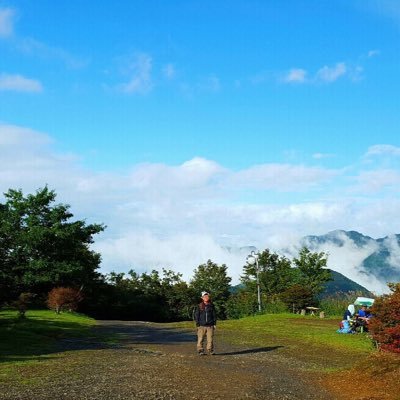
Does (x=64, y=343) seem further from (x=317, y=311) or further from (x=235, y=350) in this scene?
(x=317, y=311)

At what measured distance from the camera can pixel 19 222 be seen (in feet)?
184

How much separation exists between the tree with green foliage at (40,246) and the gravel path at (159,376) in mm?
33643

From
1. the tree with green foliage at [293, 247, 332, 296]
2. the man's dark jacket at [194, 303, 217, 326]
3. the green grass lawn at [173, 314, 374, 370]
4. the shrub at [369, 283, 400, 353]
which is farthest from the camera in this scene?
the tree with green foliage at [293, 247, 332, 296]

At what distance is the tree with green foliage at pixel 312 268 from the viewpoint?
65000 millimetres

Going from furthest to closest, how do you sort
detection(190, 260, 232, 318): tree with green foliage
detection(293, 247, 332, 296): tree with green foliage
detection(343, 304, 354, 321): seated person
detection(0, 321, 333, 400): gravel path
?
detection(190, 260, 232, 318): tree with green foliage → detection(293, 247, 332, 296): tree with green foliage → detection(343, 304, 354, 321): seated person → detection(0, 321, 333, 400): gravel path

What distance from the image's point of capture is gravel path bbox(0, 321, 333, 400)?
37.0ft

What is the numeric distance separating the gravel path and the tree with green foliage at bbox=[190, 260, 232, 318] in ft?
204

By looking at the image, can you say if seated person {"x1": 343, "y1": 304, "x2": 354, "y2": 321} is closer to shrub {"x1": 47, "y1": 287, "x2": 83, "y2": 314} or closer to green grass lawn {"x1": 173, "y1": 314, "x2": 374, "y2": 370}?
green grass lawn {"x1": 173, "y1": 314, "x2": 374, "y2": 370}

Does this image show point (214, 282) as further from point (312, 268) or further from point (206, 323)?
point (206, 323)

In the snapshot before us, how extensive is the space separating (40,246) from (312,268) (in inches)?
1320

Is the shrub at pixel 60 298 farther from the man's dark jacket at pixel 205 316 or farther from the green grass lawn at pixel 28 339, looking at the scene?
the man's dark jacket at pixel 205 316

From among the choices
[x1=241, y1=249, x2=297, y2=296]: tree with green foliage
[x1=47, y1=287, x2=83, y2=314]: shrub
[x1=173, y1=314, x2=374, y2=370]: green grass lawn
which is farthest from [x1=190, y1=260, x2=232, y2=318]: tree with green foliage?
[x1=173, y1=314, x2=374, y2=370]: green grass lawn

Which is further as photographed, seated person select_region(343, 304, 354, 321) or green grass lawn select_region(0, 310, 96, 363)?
seated person select_region(343, 304, 354, 321)

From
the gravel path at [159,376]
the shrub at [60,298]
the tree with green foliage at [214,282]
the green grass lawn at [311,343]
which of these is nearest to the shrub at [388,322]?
the green grass lawn at [311,343]
